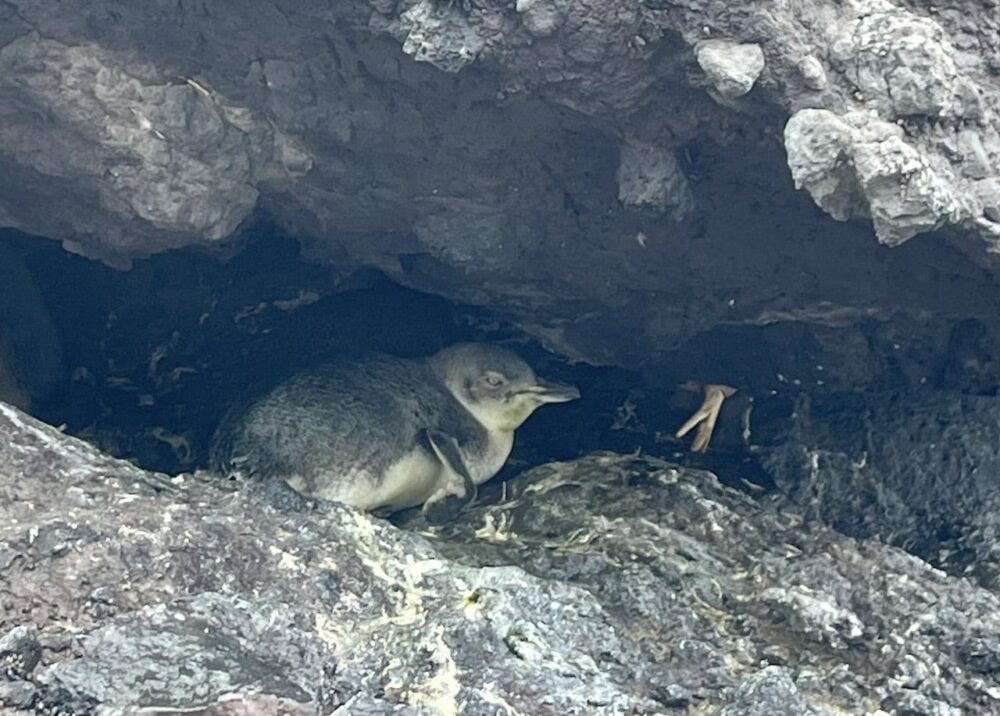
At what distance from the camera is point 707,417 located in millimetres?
4105

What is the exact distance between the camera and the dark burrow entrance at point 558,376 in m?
3.65

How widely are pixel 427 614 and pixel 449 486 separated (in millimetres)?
1268

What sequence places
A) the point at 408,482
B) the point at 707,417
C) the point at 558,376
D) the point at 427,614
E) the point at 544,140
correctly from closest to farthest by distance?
the point at 427,614 → the point at 544,140 → the point at 408,482 → the point at 707,417 → the point at 558,376

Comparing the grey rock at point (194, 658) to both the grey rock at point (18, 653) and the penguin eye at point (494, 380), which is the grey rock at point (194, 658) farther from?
the penguin eye at point (494, 380)

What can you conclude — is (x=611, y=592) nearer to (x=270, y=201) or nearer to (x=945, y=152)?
(x=945, y=152)

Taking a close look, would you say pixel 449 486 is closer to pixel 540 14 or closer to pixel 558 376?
pixel 558 376

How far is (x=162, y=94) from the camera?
10.7 feet

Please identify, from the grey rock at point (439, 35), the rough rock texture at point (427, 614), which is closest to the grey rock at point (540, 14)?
the grey rock at point (439, 35)

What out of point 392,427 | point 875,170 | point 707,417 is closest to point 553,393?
point 707,417

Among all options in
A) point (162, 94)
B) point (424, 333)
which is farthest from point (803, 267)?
point (162, 94)

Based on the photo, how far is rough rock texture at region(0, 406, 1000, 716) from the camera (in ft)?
7.29

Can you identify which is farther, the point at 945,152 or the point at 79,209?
the point at 79,209

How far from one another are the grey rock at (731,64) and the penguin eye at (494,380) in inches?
68.3

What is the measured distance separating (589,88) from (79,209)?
5.44 feet
